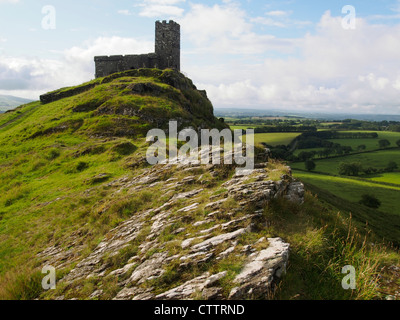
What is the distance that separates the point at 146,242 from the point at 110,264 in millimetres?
1574

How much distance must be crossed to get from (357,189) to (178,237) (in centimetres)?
9487

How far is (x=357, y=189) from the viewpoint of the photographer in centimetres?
8594

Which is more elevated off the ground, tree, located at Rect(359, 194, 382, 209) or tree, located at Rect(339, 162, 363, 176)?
tree, located at Rect(339, 162, 363, 176)

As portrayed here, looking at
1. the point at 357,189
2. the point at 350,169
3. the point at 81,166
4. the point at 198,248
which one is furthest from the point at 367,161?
the point at 198,248

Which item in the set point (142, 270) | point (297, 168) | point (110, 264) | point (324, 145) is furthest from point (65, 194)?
point (324, 145)

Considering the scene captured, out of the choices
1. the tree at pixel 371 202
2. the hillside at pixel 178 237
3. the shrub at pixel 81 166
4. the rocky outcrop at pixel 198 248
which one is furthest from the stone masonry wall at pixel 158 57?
the tree at pixel 371 202

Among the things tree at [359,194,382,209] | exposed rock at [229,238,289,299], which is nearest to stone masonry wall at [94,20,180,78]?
exposed rock at [229,238,289,299]

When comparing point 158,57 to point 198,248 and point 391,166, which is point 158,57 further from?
point 391,166

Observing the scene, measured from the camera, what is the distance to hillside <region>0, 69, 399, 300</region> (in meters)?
7.30

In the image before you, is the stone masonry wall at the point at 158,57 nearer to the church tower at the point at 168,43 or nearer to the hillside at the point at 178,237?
the church tower at the point at 168,43

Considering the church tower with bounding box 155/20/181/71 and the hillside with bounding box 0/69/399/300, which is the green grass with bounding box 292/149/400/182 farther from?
the hillside with bounding box 0/69/399/300

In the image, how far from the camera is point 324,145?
15238cm

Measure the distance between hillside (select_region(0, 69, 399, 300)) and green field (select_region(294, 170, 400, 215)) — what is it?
6898 cm

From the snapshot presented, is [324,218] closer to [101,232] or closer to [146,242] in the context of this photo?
[146,242]
